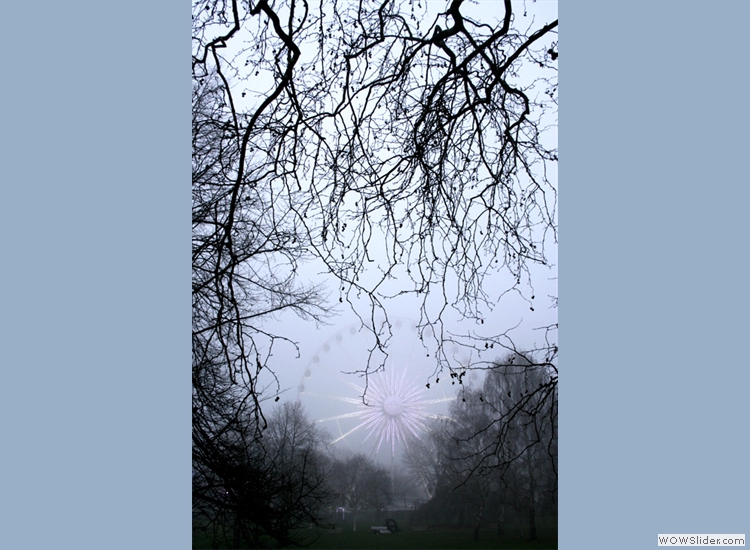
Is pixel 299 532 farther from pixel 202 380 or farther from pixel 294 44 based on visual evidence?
pixel 294 44

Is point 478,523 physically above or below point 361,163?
below

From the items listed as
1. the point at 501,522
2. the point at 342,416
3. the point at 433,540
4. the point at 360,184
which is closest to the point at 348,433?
the point at 342,416

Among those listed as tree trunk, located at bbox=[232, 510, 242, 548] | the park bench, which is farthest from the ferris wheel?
tree trunk, located at bbox=[232, 510, 242, 548]

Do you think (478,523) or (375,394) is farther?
(375,394)

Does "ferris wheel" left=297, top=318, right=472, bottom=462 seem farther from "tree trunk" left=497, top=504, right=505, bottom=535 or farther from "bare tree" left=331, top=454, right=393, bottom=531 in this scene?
"tree trunk" left=497, top=504, right=505, bottom=535

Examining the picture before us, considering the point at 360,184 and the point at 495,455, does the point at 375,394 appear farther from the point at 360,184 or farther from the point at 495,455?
the point at 360,184

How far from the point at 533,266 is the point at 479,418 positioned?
1.83 feet

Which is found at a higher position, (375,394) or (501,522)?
(375,394)

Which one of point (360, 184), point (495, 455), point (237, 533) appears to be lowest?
point (237, 533)

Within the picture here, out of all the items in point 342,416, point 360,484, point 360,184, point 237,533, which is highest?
point 360,184

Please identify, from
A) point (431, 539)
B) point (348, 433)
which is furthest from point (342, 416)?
point (431, 539)

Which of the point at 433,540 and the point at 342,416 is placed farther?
the point at 342,416

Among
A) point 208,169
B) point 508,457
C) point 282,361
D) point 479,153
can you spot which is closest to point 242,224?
point 208,169

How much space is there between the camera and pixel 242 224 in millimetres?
2160
